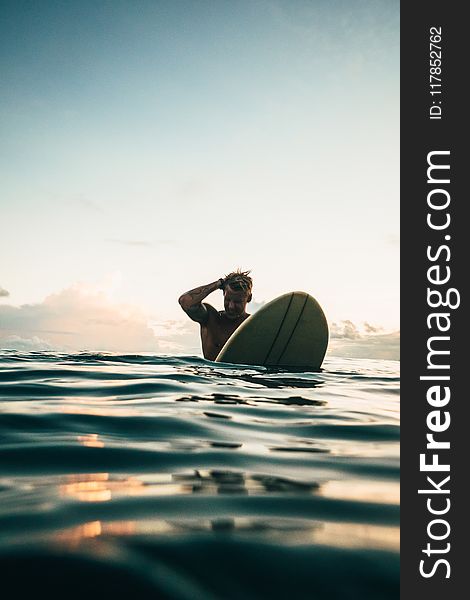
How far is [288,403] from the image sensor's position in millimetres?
3299

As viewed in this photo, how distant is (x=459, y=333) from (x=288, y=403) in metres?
1.95

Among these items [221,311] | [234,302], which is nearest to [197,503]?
[234,302]

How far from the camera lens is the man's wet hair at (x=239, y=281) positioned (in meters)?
7.36

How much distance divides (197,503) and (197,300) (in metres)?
5.96

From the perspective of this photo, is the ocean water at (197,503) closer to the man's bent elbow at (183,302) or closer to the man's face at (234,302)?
the man's bent elbow at (183,302)

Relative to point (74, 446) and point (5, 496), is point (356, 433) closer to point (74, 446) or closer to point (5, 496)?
point (74, 446)

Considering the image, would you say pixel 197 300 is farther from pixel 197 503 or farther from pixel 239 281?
pixel 197 503

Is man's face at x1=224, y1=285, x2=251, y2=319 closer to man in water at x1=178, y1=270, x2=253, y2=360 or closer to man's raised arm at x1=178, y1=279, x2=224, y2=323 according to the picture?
man in water at x1=178, y1=270, x2=253, y2=360

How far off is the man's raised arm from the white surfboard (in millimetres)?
797

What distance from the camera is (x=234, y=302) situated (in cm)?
737

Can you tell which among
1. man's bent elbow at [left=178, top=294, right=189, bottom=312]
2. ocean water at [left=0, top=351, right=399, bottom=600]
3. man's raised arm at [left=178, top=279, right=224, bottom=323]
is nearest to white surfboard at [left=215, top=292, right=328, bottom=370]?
man's raised arm at [left=178, top=279, right=224, bottom=323]

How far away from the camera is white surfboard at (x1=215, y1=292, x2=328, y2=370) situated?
22.0 ft

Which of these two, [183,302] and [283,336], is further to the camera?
[183,302]

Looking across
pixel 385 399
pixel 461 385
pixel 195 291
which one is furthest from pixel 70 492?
pixel 195 291
